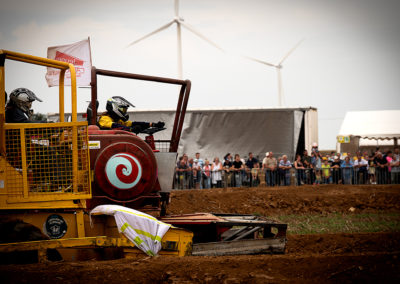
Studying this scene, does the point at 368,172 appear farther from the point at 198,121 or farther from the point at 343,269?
the point at 343,269

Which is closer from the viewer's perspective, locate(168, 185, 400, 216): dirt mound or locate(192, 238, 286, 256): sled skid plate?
locate(192, 238, 286, 256): sled skid plate

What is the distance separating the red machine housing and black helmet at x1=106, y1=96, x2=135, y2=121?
2.74ft

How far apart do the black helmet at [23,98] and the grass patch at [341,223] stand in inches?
254

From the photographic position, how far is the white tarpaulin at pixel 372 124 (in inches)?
1351

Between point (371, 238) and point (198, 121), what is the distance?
1576 centimetres

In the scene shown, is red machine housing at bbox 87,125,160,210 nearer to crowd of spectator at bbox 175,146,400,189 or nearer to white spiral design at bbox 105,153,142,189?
white spiral design at bbox 105,153,142,189

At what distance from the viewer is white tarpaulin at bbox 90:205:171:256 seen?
23.0ft

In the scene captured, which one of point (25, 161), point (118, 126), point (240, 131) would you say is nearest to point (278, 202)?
point (240, 131)

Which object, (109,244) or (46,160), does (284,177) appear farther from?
(46,160)

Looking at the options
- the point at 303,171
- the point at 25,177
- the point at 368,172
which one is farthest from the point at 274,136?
the point at 25,177

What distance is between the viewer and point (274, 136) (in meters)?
24.6

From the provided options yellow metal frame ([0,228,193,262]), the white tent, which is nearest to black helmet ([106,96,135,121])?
yellow metal frame ([0,228,193,262])

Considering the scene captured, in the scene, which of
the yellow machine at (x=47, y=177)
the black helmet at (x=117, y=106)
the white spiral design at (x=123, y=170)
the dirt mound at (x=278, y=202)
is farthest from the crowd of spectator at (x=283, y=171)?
the yellow machine at (x=47, y=177)

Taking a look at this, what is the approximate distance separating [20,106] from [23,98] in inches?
4.4
